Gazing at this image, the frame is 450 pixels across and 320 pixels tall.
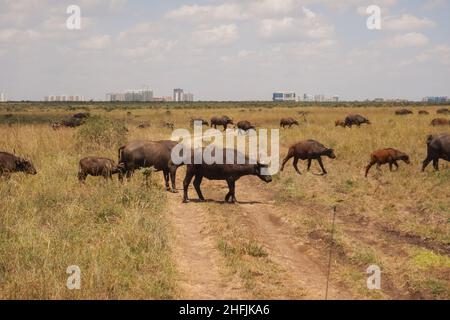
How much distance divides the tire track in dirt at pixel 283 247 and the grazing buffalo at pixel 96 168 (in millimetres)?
3161

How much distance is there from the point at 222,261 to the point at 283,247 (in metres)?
1.74

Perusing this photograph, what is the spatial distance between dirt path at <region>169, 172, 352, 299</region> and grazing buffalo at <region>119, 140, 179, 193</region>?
153 centimetres

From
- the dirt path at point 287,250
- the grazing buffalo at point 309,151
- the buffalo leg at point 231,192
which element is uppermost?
the grazing buffalo at point 309,151

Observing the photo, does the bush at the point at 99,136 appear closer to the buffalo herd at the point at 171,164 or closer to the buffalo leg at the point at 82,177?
the buffalo herd at the point at 171,164

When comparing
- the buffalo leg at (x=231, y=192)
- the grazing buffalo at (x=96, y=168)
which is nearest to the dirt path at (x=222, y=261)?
the buffalo leg at (x=231, y=192)

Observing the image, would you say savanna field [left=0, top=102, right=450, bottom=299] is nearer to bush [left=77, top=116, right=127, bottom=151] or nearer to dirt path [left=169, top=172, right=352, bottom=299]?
dirt path [left=169, top=172, right=352, bottom=299]

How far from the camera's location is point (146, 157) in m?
14.1

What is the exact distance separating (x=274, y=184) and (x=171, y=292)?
32.6 ft

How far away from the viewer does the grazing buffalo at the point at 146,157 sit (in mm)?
13945

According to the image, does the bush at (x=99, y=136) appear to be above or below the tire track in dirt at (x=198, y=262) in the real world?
above

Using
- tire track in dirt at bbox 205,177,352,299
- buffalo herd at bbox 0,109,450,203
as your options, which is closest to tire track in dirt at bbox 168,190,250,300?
tire track in dirt at bbox 205,177,352,299

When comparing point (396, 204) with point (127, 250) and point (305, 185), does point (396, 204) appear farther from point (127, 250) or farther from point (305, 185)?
point (127, 250)

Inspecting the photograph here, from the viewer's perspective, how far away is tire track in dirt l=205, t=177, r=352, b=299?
691 centimetres
